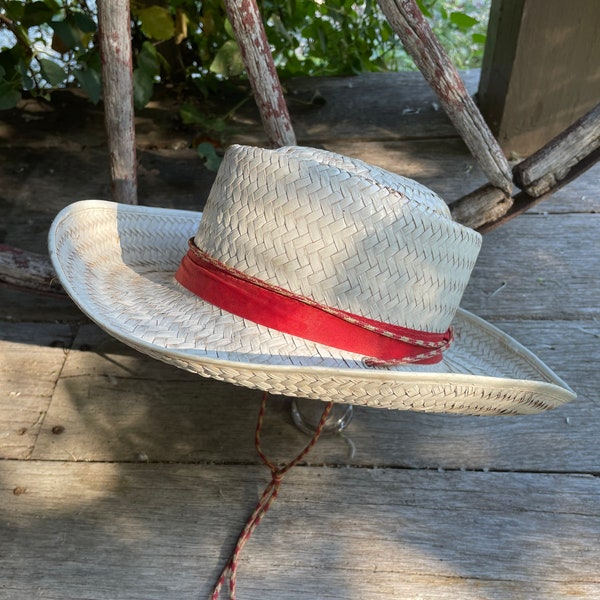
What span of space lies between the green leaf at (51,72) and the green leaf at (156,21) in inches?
15.1

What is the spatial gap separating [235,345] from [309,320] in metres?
0.11

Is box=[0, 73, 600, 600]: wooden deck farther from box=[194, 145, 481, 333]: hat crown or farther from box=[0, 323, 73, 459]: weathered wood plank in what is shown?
box=[194, 145, 481, 333]: hat crown

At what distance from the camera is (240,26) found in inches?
47.6

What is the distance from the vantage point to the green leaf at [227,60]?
168 cm

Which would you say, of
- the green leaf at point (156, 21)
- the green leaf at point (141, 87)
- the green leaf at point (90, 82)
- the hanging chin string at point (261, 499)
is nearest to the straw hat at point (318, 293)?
the hanging chin string at point (261, 499)

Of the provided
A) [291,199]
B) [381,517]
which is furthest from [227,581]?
[291,199]

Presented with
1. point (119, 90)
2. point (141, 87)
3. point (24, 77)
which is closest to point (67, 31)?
point (24, 77)

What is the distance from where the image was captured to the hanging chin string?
98 centimetres

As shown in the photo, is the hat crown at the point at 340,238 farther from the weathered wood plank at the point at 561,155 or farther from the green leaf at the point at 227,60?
the green leaf at the point at 227,60

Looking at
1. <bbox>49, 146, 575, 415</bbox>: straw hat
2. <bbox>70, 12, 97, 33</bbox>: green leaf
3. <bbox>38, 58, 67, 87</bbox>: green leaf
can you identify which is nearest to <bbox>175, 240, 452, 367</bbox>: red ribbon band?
<bbox>49, 146, 575, 415</bbox>: straw hat

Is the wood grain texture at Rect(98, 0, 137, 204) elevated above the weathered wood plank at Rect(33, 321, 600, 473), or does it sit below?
above

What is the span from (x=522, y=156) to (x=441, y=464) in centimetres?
102

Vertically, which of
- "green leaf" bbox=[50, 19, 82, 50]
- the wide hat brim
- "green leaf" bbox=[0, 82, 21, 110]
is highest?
"green leaf" bbox=[50, 19, 82, 50]

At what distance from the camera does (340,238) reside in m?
0.90
